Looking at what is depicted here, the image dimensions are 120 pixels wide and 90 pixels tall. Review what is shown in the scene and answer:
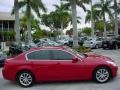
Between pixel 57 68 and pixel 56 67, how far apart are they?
0.18 feet

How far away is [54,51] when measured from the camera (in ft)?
37.7

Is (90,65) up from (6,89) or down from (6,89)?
up

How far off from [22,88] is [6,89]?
61 cm

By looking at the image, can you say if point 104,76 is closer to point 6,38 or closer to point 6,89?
point 6,89

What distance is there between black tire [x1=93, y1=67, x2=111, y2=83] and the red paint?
0.15 metres

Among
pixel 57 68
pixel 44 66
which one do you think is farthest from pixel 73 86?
pixel 44 66

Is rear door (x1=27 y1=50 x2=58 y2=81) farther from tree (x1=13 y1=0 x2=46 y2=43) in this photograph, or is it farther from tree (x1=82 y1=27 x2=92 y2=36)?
tree (x1=82 y1=27 x2=92 y2=36)

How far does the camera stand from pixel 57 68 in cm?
1125

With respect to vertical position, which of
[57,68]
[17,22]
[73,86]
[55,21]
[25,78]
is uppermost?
[55,21]

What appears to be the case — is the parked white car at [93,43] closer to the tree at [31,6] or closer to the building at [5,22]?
the tree at [31,6]

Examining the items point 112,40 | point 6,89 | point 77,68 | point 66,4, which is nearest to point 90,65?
point 77,68

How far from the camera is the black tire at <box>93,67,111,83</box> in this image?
1129 cm

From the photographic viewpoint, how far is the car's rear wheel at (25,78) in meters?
11.4

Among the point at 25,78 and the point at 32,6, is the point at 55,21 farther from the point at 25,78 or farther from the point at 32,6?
the point at 25,78
